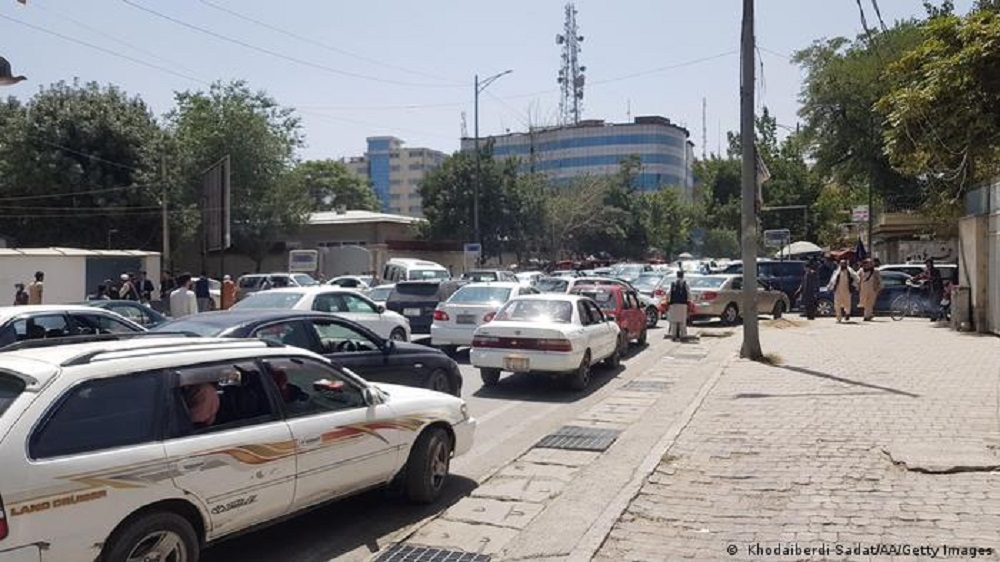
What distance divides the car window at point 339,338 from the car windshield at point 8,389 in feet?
14.5

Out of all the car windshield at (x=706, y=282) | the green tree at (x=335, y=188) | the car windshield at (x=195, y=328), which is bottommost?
the car windshield at (x=195, y=328)

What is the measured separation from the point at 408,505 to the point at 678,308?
49.2 ft

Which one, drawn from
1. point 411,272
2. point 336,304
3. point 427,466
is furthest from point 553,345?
point 411,272

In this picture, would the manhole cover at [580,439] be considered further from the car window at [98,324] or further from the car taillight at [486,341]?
the car window at [98,324]

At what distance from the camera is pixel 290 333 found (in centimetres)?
884

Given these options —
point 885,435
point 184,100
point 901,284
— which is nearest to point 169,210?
point 184,100

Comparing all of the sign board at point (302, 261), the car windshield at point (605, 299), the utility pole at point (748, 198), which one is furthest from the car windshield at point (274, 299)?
the sign board at point (302, 261)

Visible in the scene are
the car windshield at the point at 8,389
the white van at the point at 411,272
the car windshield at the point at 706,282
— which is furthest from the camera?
the white van at the point at 411,272

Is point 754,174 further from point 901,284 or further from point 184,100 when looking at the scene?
point 184,100

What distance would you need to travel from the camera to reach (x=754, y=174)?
53.3 ft

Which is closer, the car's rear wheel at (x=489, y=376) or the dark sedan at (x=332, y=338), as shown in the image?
the dark sedan at (x=332, y=338)

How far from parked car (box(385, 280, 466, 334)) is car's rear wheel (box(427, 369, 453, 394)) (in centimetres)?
925

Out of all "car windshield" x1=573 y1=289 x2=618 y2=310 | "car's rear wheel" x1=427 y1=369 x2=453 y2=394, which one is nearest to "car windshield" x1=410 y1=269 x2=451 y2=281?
"car windshield" x1=573 y1=289 x2=618 y2=310

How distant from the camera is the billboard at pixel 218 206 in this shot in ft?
101
